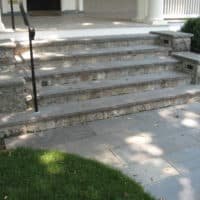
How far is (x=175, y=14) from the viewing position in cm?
668

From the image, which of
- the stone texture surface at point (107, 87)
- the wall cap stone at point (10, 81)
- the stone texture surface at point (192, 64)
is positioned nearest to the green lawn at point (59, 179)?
the wall cap stone at point (10, 81)

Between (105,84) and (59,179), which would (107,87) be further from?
(59,179)

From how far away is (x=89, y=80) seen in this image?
4605 mm

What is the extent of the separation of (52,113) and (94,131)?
0.54 m

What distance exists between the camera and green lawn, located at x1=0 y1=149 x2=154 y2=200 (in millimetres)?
2543

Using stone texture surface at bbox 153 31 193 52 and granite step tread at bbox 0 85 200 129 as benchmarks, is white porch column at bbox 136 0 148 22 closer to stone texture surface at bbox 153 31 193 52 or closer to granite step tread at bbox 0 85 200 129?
stone texture surface at bbox 153 31 193 52

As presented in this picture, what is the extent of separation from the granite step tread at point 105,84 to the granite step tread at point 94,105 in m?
0.15

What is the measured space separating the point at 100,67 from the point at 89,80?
0.27 m

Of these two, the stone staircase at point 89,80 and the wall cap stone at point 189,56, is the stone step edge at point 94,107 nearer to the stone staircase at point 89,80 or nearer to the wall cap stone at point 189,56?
the stone staircase at point 89,80

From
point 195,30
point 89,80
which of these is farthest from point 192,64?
point 89,80

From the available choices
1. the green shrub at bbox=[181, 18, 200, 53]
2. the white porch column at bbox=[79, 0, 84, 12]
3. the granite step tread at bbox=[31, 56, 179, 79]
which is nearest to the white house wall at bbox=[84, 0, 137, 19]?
the white porch column at bbox=[79, 0, 84, 12]

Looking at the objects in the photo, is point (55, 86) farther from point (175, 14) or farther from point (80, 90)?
point (175, 14)

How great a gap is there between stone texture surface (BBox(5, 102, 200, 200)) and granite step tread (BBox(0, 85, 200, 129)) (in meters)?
0.16

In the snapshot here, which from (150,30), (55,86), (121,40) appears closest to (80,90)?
(55,86)
